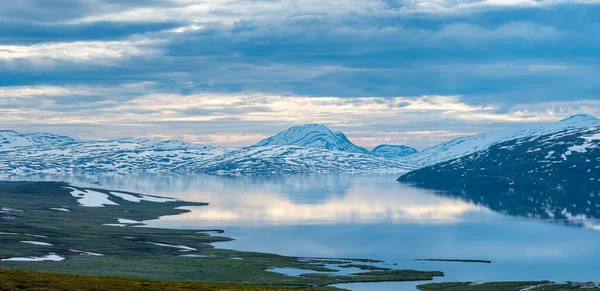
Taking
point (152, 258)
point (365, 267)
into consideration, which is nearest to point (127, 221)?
point (152, 258)

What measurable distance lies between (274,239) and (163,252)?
35.3 metres

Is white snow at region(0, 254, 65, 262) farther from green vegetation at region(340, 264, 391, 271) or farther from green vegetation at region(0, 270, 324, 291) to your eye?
green vegetation at region(0, 270, 324, 291)

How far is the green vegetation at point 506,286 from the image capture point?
312 ft

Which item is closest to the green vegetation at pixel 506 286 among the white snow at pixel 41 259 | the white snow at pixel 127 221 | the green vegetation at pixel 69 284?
the green vegetation at pixel 69 284

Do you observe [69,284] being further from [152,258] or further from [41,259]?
[152,258]

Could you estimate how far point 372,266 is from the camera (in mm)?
119375

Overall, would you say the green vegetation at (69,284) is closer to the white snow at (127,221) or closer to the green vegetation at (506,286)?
the green vegetation at (506,286)

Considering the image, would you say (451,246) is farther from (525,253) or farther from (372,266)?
(372,266)

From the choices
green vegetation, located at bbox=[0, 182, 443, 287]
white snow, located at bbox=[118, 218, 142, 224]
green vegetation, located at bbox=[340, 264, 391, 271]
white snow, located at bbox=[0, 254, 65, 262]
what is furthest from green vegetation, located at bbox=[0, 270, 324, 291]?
white snow, located at bbox=[118, 218, 142, 224]

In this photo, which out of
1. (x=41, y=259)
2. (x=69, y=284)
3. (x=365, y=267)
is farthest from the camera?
(x=365, y=267)

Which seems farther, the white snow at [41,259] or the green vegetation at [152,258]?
the white snow at [41,259]

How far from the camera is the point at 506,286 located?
97.6m

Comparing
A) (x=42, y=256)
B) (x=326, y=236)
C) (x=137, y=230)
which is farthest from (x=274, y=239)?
(x=42, y=256)

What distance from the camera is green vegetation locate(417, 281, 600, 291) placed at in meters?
95.0
